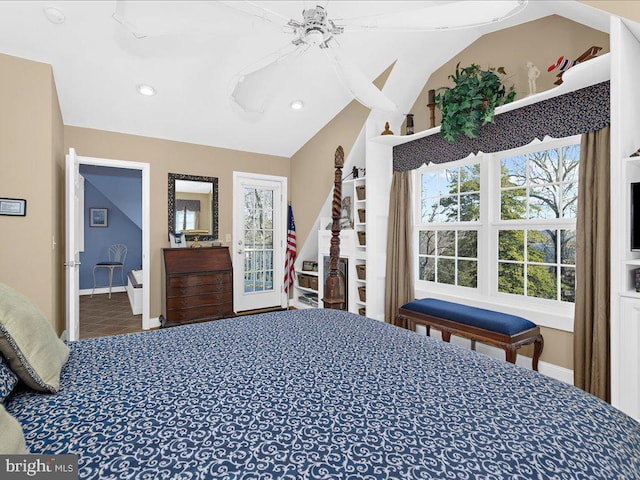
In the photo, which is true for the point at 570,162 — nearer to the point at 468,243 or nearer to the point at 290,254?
the point at 468,243

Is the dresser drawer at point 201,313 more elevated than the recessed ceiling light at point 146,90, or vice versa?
the recessed ceiling light at point 146,90

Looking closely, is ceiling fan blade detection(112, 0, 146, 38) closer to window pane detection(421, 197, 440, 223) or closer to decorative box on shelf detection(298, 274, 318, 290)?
window pane detection(421, 197, 440, 223)

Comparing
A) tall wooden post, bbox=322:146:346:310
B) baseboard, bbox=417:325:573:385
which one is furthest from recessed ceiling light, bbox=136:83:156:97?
baseboard, bbox=417:325:573:385

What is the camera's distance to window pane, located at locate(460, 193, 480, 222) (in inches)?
135

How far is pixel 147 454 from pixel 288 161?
196 inches

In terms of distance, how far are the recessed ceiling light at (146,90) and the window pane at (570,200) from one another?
398 cm

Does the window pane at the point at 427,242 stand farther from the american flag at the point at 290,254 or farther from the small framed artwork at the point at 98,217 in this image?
the small framed artwork at the point at 98,217

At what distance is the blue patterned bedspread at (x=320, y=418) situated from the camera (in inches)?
31.8

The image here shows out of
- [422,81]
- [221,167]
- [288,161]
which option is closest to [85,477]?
[422,81]

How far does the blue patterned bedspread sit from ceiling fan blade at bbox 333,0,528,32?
164 cm

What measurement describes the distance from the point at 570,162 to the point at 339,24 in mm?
2156

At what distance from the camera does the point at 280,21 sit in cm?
190

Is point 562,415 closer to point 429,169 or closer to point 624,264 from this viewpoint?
point 624,264

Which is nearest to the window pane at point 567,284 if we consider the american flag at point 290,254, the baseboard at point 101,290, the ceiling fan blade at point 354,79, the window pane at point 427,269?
the window pane at point 427,269
